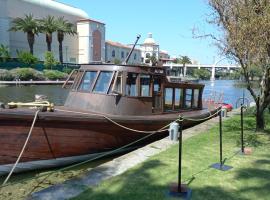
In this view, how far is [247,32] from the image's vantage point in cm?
1008

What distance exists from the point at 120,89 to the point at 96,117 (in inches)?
63.4

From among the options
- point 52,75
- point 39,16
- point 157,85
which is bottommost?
point 52,75

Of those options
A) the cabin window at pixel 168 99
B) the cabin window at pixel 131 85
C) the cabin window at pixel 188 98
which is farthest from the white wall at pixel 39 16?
the cabin window at pixel 131 85

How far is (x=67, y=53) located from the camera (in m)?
105

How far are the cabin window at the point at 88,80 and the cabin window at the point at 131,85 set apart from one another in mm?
1096

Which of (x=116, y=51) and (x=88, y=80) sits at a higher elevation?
(x=116, y=51)

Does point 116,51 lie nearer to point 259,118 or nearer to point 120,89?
point 259,118

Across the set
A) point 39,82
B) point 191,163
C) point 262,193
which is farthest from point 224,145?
point 39,82

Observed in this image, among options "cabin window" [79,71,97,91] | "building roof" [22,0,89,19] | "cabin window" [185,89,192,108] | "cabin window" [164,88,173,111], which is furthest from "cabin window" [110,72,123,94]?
"building roof" [22,0,89,19]

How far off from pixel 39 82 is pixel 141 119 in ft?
179

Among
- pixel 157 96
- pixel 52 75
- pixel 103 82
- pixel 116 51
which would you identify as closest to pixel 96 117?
pixel 103 82

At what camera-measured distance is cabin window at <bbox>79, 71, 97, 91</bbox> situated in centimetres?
1165

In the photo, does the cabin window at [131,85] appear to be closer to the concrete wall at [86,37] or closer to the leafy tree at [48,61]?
the leafy tree at [48,61]

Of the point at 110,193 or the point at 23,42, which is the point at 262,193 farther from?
the point at 23,42
